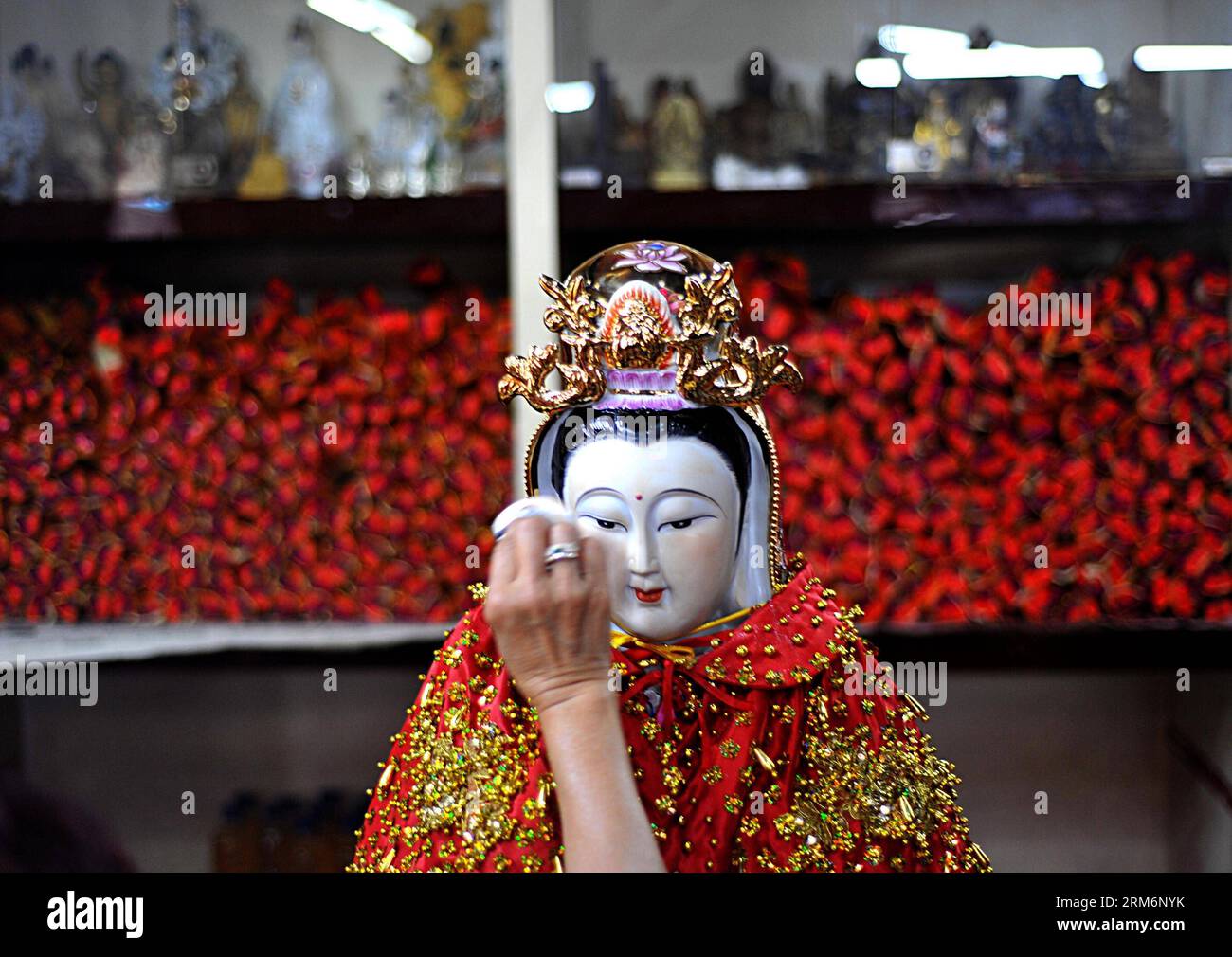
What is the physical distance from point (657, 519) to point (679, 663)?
0.37 feet

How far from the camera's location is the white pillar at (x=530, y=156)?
4.61 ft

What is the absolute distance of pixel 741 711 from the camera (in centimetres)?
78

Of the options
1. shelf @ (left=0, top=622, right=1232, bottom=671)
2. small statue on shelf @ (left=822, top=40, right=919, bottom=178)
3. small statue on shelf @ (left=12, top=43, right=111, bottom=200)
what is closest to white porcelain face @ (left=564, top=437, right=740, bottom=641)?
shelf @ (left=0, top=622, right=1232, bottom=671)

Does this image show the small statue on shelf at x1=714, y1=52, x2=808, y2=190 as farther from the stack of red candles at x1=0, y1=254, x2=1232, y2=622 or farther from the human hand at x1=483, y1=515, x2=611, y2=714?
the human hand at x1=483, y1=515, x2=611, y2=714

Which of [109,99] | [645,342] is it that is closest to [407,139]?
[109,99]

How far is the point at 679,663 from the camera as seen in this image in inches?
31.2

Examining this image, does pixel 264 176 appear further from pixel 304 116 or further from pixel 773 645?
pixel 773 645

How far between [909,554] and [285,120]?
1.10m

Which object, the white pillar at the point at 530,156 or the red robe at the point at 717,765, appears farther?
the white pillar at the point at 530,156

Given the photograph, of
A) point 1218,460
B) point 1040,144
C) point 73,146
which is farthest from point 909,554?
point 73,146

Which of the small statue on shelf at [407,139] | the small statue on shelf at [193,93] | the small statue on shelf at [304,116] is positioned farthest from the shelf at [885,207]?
the small statue on shelf at [193,93]

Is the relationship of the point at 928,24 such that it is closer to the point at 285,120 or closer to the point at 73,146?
the point at 285,120

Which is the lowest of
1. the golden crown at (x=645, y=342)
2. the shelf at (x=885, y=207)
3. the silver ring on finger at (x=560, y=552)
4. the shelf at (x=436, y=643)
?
the shelf at (x=436, y=643)

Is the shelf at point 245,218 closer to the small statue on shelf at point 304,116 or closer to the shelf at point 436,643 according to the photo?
the small statue on shelf at point 304,116
